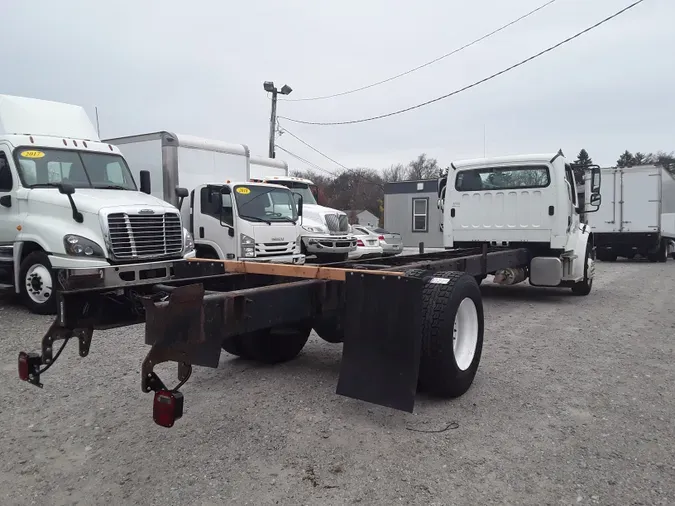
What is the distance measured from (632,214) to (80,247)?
19.2m

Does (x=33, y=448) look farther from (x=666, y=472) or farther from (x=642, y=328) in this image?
(x=642, y=328)

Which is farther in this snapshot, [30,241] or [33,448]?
[30,241]

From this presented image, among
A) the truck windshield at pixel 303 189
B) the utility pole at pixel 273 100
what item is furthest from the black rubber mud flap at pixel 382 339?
the utility pole at pixel 273 100

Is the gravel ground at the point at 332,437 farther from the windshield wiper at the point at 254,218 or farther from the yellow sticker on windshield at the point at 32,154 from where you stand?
the windshield wiper at the point at 254,218

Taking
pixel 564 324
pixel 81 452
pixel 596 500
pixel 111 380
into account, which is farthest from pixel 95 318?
pixel 564 324

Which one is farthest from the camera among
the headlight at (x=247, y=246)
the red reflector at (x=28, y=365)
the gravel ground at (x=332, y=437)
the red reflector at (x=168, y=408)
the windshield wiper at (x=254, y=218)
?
the windshield wiper at (x=254, y=218)

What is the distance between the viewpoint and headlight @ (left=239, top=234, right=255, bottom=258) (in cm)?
1038

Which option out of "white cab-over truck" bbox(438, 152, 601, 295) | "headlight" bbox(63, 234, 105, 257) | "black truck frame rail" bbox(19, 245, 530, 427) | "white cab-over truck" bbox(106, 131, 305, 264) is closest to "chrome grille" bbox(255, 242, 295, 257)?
"white cab-over truck" bbox(106, 131, 305, 264)

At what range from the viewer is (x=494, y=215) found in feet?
31.3

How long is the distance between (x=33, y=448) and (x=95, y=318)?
0.91m

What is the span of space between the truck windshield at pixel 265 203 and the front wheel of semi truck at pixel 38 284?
3.73 m

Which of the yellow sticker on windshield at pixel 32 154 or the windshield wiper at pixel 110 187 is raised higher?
the yellow sticker on windshield at pixel 32 154

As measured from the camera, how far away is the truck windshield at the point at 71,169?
827cm

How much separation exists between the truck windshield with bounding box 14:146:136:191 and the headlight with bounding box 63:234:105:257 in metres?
1.32
